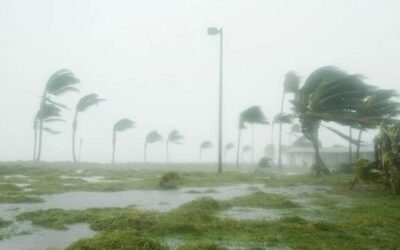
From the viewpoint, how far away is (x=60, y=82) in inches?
1556

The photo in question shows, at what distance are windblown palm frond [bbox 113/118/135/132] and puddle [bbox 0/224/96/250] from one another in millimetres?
58091

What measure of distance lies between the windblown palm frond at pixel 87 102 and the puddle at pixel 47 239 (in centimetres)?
4146

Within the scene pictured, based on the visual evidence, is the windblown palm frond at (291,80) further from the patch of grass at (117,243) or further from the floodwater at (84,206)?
the patch of grass at (117,243)

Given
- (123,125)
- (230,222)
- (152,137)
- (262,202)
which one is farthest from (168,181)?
(152,137)

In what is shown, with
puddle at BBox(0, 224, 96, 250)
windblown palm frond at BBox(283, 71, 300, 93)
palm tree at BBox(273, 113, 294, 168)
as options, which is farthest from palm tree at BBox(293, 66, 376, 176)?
windblown palm frond at BBox(283, 71, 300, 93)

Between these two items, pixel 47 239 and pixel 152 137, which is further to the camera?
pixel 152 137

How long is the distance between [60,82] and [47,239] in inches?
1370

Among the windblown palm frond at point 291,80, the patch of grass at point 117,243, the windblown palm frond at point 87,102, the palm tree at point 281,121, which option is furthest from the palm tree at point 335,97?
the windblown palm frond at point 87,102

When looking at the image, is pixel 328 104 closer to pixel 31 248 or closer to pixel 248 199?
pixel 248 199

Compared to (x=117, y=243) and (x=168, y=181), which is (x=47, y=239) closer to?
(x=117, y=243)

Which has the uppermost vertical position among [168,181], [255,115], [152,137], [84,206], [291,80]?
[291,80]

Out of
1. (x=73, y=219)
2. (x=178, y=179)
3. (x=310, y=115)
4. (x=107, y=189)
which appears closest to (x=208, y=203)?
(x=73, y=219)

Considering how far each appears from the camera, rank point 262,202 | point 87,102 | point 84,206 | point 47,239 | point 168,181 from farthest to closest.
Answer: point 87,102 → point 168,181 → point 262,202 → point 84,206 → point 47,239

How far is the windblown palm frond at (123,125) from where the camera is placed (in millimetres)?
65562
